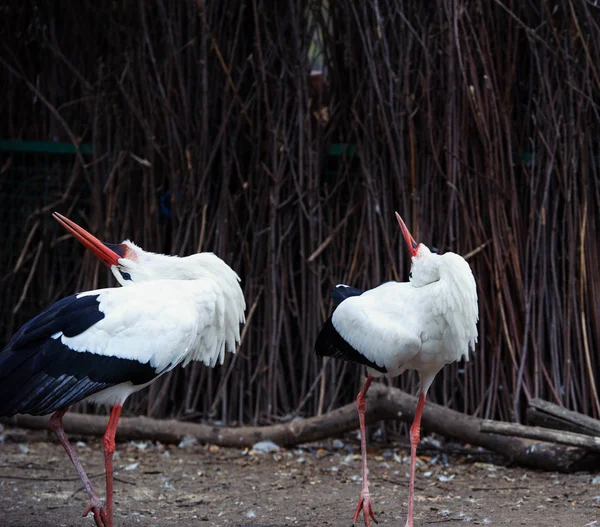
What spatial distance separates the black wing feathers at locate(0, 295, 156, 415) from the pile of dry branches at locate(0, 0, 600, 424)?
203cm

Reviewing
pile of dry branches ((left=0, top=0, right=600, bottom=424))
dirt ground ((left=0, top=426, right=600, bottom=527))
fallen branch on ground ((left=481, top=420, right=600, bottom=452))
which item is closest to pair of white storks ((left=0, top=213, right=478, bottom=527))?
dirt ground ((left=0, top=426, right=600, bottom=527))

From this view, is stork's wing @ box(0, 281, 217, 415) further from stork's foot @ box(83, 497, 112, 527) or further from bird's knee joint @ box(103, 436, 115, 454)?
stork's foot @ box(83, 497, 112, 527)

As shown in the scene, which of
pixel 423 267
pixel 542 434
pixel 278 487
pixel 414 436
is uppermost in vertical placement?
pixel 423 267

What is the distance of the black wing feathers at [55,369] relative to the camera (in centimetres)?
387

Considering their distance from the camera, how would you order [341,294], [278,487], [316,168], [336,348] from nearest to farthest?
1. [336,348]
2. [341,294]
3. [278,487]
4. [316,168]

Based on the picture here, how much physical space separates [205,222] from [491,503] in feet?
8.57

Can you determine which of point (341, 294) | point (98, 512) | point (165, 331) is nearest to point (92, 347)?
point (165, 331)

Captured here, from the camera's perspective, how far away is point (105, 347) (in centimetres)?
397

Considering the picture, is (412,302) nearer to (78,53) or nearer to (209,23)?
(209,23)

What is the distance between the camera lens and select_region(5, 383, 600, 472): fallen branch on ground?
201 inches

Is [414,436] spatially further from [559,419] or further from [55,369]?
[55,369]

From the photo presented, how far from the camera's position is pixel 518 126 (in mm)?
5742

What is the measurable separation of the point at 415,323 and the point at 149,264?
4.40ft

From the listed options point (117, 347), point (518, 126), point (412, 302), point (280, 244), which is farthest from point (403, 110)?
point (117, 347)
